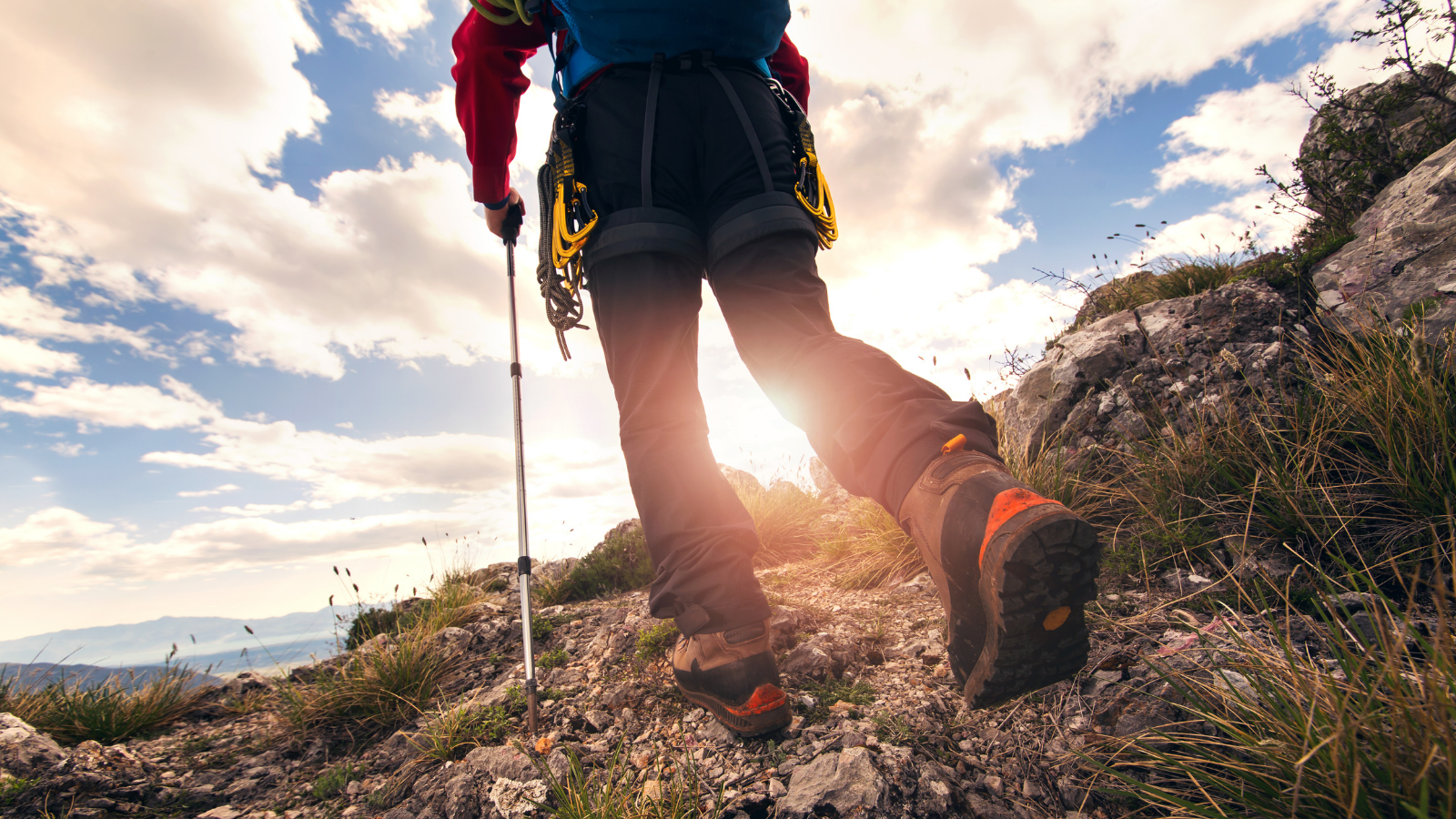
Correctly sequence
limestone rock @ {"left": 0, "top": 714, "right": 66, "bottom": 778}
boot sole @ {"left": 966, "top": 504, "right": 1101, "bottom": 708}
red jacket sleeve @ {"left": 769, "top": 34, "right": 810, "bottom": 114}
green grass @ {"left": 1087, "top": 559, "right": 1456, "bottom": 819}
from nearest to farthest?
green grass @ {"left": 1087, "top": 559, "right": 1456, "bottom": 819} < boot sole @ {"left": 966, "top": 504, "right": 1101, "bottom": 708} < limestone rock @ {"left": 0, "top": 714, "right": 66, "bottom": 778} < red jacket sleeve @ {"left": 769, "top": 34, "right": 810, "bottom": 114}

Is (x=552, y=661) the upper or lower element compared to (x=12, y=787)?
upper

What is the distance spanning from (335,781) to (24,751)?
1484mm

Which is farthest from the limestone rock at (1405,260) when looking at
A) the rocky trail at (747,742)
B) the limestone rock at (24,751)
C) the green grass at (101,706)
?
the green grass at (101,706)

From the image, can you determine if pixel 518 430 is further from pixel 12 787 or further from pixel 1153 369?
pixel 1153 369

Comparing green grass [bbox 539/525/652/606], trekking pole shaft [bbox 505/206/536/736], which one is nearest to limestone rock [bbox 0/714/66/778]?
trekking pole shaft [bbox 505/206/536/736]

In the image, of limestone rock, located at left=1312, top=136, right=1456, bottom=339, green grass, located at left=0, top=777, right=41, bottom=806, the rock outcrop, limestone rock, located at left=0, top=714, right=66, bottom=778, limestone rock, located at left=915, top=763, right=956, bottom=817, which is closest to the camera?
limestone rock, located at left=915, top=763, right=956, bottom=817

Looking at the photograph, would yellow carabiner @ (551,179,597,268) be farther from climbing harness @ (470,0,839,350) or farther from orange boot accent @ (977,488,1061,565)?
orange boot accent @ (977,488,1061,565)

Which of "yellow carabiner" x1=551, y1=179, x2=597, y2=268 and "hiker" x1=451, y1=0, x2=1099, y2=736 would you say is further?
"yellow carabiner" x1=551, y1=179, x2=597, y2=268

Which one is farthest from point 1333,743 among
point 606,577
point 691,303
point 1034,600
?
point 606,577

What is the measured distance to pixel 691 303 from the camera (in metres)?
1.94

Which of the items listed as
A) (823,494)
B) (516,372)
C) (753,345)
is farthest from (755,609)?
(823,494)

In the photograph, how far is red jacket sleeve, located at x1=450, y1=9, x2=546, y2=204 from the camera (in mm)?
2158

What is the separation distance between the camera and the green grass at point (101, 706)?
302 cm

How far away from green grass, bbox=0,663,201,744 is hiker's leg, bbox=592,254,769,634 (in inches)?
134
